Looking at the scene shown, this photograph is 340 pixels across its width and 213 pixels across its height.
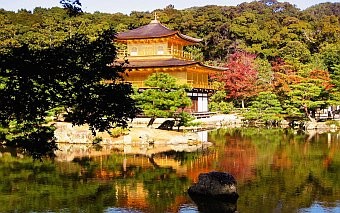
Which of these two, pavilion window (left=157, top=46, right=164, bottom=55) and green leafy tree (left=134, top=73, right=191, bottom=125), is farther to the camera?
pavilion window (left=157, top=46, right=164, bottom=55)

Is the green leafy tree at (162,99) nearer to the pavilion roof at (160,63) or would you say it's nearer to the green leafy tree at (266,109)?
the pavilion roof at (160,63)

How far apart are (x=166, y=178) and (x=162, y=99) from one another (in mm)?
9068

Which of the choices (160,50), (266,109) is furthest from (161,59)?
(266,109)

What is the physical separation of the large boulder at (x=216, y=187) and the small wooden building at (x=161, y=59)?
18.6 metres

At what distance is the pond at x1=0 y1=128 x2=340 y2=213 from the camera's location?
11.5 metres

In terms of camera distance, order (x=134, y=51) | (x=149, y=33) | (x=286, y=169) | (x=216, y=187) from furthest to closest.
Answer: (x=134, y=51), (x=149, y=33), (x=286, y=169), (x=216, y=187)

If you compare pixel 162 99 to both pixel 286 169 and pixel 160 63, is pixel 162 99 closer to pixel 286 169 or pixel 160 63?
pixel 160 63

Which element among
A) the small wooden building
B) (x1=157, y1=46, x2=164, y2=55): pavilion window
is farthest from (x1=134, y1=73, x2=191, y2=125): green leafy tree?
(x1=157, y1=46, x2=164, y2=55): pavilion window

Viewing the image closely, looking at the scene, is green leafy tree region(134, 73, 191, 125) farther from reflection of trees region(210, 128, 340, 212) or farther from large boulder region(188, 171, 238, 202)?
large boulder region(188, 171, 238, 202)

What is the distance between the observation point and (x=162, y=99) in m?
23.7

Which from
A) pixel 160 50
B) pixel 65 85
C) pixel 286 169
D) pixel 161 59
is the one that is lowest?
pixel 286 169

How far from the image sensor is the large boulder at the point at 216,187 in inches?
471

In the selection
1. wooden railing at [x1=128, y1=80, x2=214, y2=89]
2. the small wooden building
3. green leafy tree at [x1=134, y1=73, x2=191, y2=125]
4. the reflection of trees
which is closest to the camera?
the reflection of trees

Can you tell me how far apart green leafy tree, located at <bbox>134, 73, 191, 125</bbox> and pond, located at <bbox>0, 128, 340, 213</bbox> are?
120 inches
